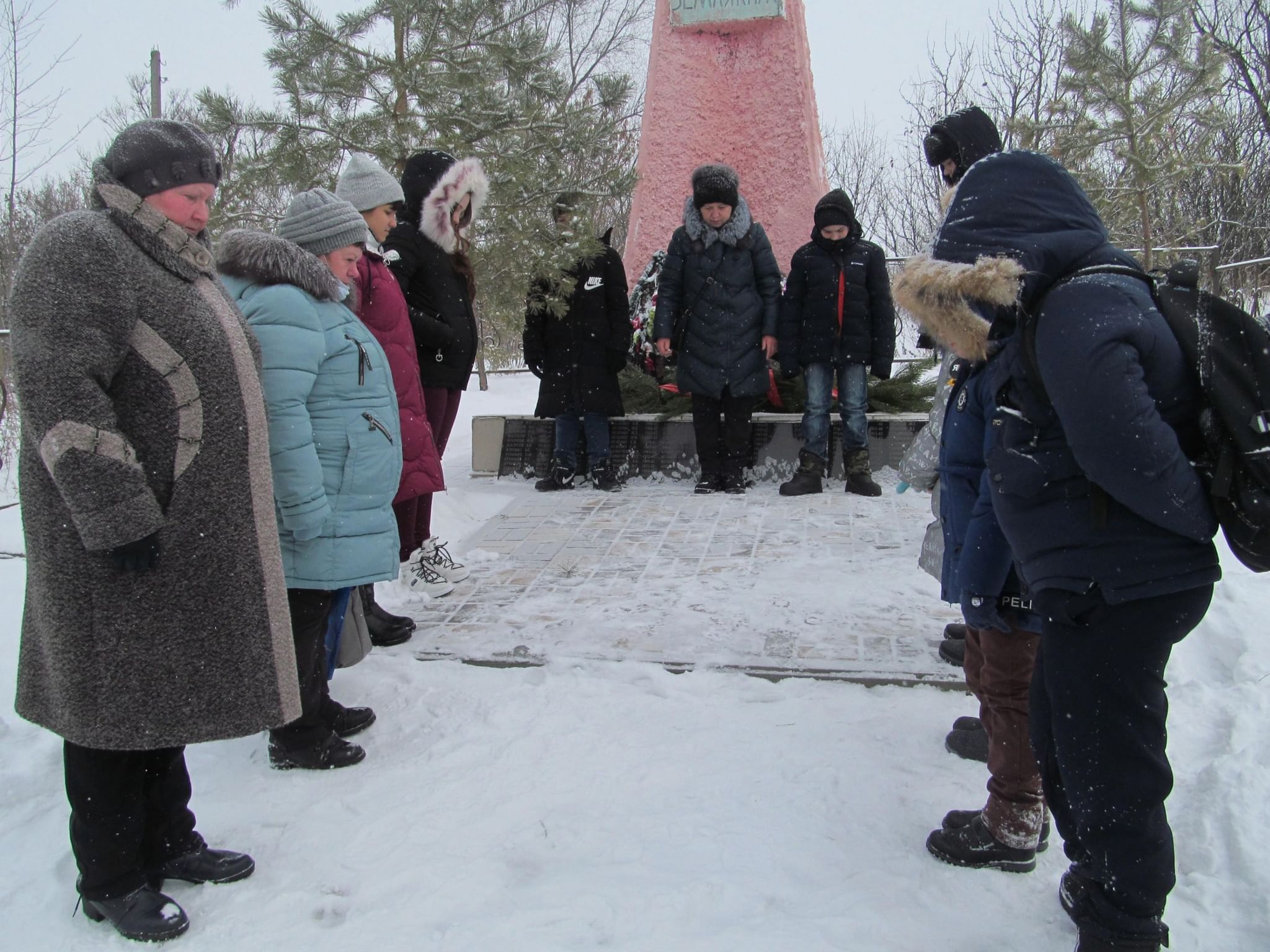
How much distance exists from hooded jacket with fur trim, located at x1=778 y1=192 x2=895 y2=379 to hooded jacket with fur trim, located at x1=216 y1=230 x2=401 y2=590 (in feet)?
12.1

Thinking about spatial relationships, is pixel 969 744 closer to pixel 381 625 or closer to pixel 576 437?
pixel 381 625

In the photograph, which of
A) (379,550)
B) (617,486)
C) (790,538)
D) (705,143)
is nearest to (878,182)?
(705,143)

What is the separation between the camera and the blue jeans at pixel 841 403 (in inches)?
248

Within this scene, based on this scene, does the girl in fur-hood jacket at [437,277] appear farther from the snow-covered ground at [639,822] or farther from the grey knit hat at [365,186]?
the snow-covered ground at [639,822]

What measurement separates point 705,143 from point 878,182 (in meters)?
10.8

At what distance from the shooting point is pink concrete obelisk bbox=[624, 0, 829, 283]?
7605 mm

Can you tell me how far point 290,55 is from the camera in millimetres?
5668

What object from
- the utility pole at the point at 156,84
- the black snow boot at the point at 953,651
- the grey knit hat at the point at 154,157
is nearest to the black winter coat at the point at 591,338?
the black snow boot at the point at 953,651

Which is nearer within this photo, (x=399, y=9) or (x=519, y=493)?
(x=399, y=9)

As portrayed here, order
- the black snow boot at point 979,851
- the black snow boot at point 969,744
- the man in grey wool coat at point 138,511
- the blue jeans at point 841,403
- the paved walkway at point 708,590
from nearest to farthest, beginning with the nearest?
the man in grey wool coat at point 138,511
the black snow boot at point 979,851
the black snow boot at point 969,744
the paved walkway at point 708,590
the blue jeans at point 841,403

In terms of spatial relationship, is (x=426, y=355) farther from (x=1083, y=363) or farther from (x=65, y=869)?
(x=1083, y=363)

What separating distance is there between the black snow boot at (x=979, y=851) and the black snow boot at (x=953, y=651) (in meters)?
1.17

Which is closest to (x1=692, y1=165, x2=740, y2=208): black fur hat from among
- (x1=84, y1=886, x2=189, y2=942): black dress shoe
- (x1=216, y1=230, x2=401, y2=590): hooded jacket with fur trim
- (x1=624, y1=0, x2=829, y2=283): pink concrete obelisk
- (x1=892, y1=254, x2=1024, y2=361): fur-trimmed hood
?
(x1=624, y1=0, x2=829, y2=283): pink concrete obelisk

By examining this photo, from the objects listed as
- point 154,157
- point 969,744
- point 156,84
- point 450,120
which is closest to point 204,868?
point 154,157
